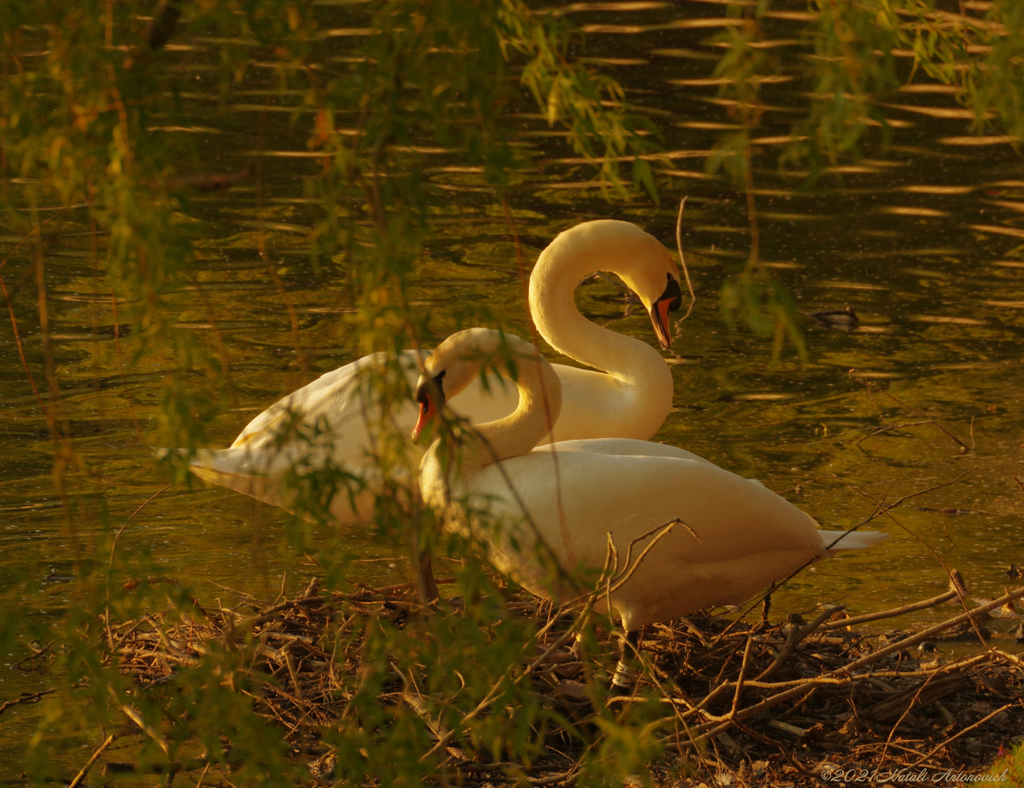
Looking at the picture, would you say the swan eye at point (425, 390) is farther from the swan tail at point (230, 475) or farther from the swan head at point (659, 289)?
the swan head at point (659, 289)

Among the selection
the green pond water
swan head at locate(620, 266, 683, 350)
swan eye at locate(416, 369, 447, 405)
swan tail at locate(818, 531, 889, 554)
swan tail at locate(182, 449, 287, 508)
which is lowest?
the green pond water

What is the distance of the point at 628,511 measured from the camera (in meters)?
4.15

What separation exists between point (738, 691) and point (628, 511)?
61 cm

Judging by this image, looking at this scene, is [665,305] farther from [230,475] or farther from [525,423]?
[230,475]

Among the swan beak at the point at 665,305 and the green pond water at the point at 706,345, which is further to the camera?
the swan beak at the point at 665,305

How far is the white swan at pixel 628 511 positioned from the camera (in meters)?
4.12

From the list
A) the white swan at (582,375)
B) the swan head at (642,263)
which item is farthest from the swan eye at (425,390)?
the swan head at (642,263)

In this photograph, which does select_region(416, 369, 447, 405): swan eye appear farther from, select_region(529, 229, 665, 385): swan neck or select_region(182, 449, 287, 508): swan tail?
select_region(529, 229, 665, 385): swan neck

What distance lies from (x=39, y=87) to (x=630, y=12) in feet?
50.3

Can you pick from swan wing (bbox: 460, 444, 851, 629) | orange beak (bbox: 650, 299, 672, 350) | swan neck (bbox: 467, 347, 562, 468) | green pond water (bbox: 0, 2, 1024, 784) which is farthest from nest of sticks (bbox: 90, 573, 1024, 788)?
orange beak (bbox: 650, 299, 672, 350)

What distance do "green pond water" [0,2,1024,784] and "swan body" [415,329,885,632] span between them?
0.60m

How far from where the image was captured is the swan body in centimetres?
412

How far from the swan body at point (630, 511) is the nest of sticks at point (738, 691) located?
0.23 metres

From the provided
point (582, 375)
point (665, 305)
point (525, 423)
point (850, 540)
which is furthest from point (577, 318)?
point (850, 540)
